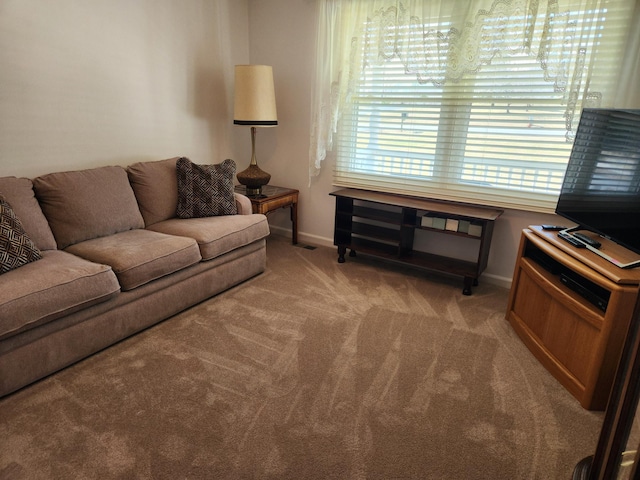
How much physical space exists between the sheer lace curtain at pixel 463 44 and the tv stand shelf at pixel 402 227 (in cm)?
61

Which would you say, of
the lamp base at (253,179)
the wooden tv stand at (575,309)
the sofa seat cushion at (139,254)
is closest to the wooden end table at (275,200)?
the lamp base at (253,179)

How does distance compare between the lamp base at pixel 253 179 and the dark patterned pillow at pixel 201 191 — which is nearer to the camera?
Answer: the dark patterned pillow at pixel 201 191

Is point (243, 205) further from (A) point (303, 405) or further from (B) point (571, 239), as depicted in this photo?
(B) point (571, 239)

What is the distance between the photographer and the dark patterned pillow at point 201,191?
10.6 ft

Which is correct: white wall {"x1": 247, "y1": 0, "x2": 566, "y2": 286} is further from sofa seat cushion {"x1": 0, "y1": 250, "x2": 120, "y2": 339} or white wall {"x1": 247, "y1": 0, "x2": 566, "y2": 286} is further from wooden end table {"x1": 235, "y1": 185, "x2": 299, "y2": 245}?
sofa seat cushion {"x1": 0, "y1": 250, "x2": 120, "y2": 339}

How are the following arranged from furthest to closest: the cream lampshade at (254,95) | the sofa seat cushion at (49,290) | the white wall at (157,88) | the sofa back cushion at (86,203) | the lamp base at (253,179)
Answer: the lamp base at (253,179)
the cream lampshade at (254,95)
the white wall at (157,88)
the sofa back cushion at (86,203)
the sofa seat cushion at (49,290)

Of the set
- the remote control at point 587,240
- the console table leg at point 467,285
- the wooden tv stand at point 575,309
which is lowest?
the console table leg at point 467,285

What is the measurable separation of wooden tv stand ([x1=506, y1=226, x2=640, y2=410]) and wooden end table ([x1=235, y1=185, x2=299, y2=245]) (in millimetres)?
2058

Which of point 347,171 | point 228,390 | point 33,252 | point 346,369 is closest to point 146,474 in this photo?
point 228,390

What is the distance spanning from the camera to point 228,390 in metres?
2.03

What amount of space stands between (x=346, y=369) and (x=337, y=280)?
3.98 ft

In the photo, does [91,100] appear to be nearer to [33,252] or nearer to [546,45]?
[33,252]

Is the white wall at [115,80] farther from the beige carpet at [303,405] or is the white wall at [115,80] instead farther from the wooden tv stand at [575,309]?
the wooden tv stand at [575,309]

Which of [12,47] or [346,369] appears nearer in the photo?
[346,369]
